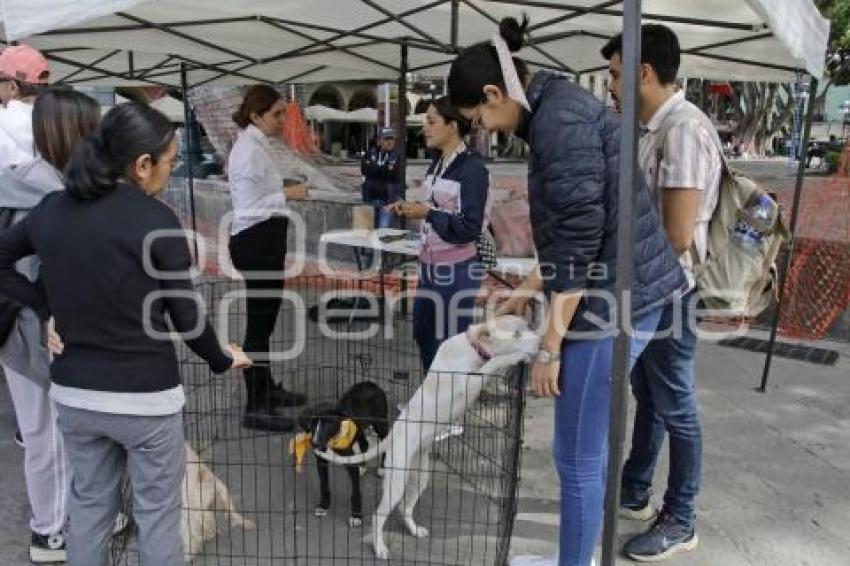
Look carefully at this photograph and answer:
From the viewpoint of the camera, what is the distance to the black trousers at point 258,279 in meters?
4.05

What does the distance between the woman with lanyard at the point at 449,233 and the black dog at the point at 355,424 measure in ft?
1.99

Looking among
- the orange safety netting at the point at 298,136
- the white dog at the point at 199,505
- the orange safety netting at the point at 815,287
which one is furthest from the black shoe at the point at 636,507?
the orange safety netting at the point at 298,136

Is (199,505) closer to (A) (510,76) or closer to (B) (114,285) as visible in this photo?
(B) (114,285)

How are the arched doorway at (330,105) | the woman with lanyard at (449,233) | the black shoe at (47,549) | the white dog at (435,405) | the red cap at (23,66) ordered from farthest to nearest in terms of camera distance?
the arched doorway at (330,105), the woman with lanyard at (449,233), the red cap at (23,66), the black shoe at (47,549), the white dog at (435,405)

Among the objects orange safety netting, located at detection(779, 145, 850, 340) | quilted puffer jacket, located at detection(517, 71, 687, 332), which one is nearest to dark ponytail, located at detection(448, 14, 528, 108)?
quilted puffer jacket, located at detection(517, 71, 687, 332)

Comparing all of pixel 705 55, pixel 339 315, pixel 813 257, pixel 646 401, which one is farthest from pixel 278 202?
pixel 813 257

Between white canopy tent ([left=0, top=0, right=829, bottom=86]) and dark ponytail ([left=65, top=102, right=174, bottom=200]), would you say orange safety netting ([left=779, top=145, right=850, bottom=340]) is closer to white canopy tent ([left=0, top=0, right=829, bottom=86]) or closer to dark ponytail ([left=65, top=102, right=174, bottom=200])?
white canopy tent ([left=0, top=0, right=829, bottom=86])

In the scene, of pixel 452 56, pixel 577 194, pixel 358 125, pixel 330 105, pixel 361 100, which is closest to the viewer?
pixel 577 194

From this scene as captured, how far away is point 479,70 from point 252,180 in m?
2.17

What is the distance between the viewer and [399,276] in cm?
611

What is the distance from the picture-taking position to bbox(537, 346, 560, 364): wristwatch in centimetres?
224

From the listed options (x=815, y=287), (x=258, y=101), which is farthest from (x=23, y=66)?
(x=815, y=287)

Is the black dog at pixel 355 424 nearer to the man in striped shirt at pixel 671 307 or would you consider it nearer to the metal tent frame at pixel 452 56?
the man in striped shirt at pixel 671 307

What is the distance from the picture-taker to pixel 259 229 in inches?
159
